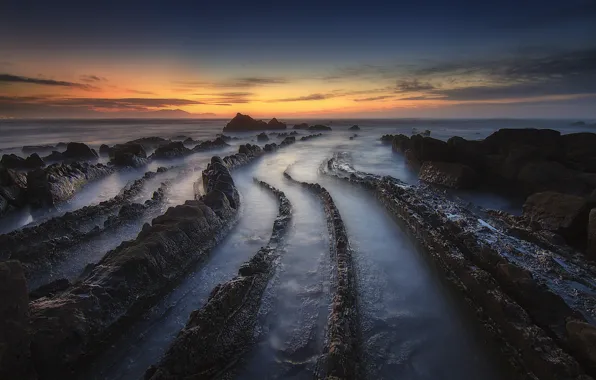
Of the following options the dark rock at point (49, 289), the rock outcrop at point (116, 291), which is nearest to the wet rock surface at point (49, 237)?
the dark rock at point (49, 289)

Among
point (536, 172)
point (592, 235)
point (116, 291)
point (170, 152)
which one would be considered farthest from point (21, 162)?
point (536, 172)

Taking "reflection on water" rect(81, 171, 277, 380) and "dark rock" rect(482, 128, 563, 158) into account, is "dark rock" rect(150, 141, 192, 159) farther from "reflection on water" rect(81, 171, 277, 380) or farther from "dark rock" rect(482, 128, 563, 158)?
"dark rock" rect(482, 128, 563, 158)

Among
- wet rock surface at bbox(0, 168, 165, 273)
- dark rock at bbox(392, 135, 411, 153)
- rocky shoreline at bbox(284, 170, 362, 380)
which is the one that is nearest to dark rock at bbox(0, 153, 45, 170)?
wet rock surface at bbox(0, 168, 165, 273)

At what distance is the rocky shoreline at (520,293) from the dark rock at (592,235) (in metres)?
0.41

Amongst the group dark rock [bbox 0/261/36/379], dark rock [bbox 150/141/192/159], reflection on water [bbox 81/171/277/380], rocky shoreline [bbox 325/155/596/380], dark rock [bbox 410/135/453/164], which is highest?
dark rock [bbox 410/135/453/164]

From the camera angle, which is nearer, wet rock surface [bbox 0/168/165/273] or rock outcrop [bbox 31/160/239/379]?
rock outcrop [bbox 31/160/239/379]

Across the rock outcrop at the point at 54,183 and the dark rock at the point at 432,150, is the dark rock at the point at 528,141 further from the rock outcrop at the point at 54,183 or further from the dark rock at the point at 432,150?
the rock outcrop at the point at 54,183

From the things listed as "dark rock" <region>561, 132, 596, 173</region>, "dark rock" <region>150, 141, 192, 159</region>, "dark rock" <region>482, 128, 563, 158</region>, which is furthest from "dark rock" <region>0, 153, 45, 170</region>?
"dark rock" <region>561, 132, 596, 173</region>

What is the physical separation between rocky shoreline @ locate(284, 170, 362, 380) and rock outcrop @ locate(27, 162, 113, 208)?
777cm

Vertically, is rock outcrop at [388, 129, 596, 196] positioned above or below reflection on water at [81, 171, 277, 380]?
above

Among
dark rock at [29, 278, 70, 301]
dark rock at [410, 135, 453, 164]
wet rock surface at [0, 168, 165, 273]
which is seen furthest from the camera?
dark rock at [410, 135, 453, 164]

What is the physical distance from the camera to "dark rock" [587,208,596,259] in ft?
16.6

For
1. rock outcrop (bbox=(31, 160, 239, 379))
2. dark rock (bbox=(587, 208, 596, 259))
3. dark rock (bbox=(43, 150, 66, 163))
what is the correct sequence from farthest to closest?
dark rock (bbox=(43, 150, 66, 163)) → dark rock (bbox=(587, 208, 596, 259)) → rock outcrop (bbox=(31, 160, 239, 379))

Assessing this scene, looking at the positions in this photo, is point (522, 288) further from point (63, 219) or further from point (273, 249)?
point (63, 219)
